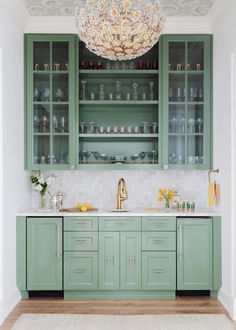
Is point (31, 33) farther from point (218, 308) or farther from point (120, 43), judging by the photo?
point (218, 308)

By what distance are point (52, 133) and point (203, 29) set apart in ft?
6.68

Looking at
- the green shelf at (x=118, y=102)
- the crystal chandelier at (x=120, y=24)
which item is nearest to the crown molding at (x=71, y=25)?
the green shelf at (x=118, y=102)

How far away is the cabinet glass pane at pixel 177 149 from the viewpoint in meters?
4.76

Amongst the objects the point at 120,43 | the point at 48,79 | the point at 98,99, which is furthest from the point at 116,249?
the point at 120,43

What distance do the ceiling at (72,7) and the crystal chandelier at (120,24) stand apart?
1577 mm

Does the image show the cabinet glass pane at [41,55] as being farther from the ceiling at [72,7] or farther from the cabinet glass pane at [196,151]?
the cabinet glass pane at [196,151]

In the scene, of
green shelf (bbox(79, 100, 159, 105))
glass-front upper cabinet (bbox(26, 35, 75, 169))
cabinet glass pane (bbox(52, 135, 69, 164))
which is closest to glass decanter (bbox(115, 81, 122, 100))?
green shelf (bbox(79, 100, 159, 105))

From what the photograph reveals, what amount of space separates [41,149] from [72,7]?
5.06ft

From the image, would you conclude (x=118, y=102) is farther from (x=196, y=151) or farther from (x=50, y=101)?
(x=196, y=151)

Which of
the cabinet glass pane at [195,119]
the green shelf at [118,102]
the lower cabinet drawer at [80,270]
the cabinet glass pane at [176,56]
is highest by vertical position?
the cabinet glass pane at [176,56]

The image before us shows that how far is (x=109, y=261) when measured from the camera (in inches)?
174

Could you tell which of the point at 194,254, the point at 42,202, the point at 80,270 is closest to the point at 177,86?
the point at 194,254

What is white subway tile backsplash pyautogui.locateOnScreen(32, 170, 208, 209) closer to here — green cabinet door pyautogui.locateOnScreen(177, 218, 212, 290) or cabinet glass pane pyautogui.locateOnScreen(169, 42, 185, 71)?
green cabinet door pyautogui.locateOnScreen(177, 218, 212, 290)

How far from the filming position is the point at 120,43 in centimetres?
280
